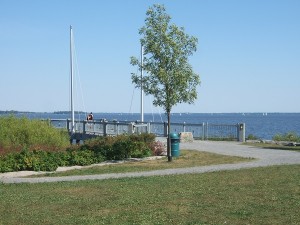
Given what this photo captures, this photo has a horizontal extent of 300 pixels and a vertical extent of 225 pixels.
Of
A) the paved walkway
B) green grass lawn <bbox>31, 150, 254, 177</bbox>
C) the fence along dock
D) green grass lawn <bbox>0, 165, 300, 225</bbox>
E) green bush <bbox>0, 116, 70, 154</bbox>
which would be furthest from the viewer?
the fence along dock

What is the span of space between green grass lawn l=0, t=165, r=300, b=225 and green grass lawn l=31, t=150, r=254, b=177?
123 inches

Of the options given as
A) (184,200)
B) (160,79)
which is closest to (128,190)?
(184,200)

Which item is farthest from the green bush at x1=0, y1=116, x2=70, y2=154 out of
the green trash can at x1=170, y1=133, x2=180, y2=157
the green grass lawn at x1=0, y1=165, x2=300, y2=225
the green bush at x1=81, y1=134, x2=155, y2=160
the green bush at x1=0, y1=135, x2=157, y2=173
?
the green grass lawn at x1=0, y1=165, x2=300, y2=225

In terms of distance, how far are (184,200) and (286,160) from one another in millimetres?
11356

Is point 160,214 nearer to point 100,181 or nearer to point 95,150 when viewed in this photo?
point 100,181

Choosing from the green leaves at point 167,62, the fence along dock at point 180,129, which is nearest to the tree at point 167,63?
the green leaves at point 167,62

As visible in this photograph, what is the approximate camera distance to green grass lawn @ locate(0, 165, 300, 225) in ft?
31.3

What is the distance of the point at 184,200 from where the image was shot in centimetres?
1147

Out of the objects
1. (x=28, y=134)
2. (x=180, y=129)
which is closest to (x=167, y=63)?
(x=28, y=134)

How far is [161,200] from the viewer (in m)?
11.5

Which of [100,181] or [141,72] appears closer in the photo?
[100,181]

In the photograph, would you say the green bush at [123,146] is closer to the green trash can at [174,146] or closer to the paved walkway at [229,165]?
the green trash can at [174,146]

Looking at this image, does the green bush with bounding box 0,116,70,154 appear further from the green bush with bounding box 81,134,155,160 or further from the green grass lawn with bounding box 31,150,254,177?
the green grass lawn with bounding box 31,150,254,177

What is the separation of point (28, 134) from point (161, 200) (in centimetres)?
1674
